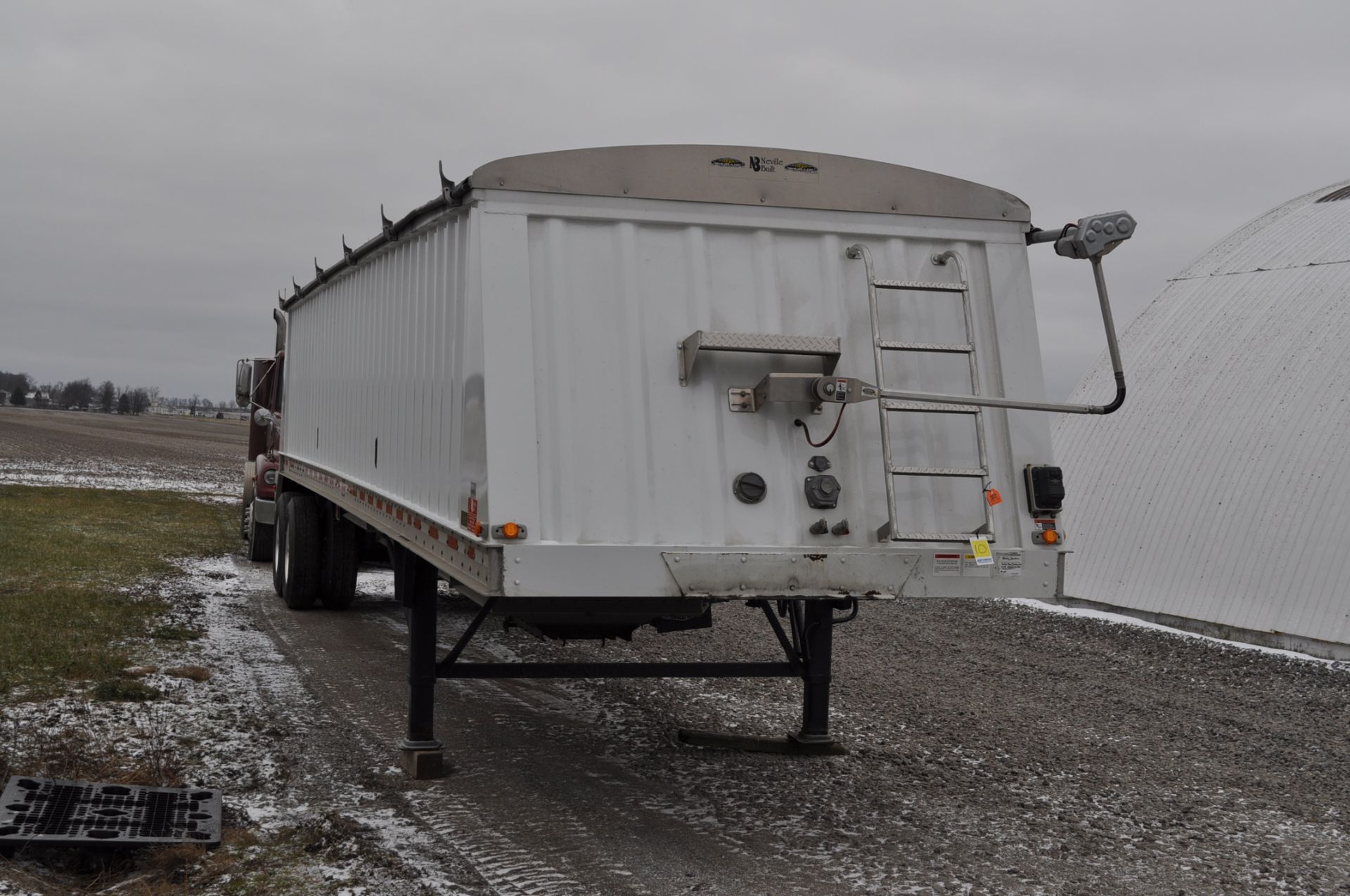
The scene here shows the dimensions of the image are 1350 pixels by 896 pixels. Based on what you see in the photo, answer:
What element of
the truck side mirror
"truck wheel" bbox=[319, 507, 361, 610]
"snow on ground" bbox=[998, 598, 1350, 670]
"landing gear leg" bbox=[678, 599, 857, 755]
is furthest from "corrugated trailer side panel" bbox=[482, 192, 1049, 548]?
the truck side mirror

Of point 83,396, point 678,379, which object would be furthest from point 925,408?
point 83,396

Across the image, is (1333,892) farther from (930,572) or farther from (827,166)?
(827,166)

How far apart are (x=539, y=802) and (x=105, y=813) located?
2081 millimetres

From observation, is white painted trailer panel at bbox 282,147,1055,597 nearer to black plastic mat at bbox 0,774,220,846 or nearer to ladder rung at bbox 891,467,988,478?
ladder rung at bbox 891,467,988,478

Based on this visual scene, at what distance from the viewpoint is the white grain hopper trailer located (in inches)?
220

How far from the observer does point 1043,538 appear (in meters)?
6.02

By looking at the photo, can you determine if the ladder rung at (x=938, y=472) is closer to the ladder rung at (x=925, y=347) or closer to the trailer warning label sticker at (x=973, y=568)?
the trailer warning label sticker at (x=973, y=568)

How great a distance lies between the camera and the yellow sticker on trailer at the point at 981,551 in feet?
18.9

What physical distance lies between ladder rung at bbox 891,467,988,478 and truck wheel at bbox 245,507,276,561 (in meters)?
12.7

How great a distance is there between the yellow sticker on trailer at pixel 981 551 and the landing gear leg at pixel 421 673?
2999mm

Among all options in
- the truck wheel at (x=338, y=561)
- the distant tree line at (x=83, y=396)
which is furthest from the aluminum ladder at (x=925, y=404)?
the distant tree line at (x=83, y=396)

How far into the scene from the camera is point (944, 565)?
229 inches

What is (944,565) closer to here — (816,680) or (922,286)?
(922,286)

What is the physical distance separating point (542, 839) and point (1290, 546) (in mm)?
10603
